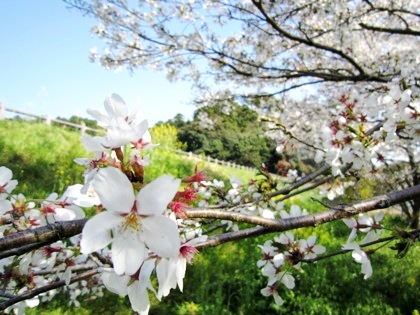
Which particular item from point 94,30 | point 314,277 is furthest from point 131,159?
point 94,30

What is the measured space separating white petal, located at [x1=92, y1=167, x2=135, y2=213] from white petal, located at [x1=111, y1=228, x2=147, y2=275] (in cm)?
5

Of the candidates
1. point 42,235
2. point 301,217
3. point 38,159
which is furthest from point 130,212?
point 38,159

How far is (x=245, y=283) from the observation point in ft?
13.1

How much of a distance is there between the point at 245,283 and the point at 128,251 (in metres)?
3.70

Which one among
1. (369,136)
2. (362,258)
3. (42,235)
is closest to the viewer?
(42,235)

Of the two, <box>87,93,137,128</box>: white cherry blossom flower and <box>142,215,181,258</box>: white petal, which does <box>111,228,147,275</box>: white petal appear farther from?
<box>87,93,137,128</box>: white cherry blossom flower

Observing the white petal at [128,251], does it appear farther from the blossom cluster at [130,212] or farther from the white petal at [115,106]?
the white petal at [115,106]

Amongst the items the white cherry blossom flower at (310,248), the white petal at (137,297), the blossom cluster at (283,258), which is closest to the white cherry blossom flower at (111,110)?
the white petal at (137,297)

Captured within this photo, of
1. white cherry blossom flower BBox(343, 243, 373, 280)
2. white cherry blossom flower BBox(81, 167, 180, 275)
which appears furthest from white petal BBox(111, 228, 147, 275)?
white cherry blossom flower BBox(343, 243, 373, 280)

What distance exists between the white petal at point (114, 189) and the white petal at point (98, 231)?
0.02 meters

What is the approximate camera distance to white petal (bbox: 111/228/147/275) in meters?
0.54

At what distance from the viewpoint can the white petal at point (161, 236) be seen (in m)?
0.54

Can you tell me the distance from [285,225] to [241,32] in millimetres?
6036

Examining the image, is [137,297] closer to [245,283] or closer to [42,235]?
[42,235]
